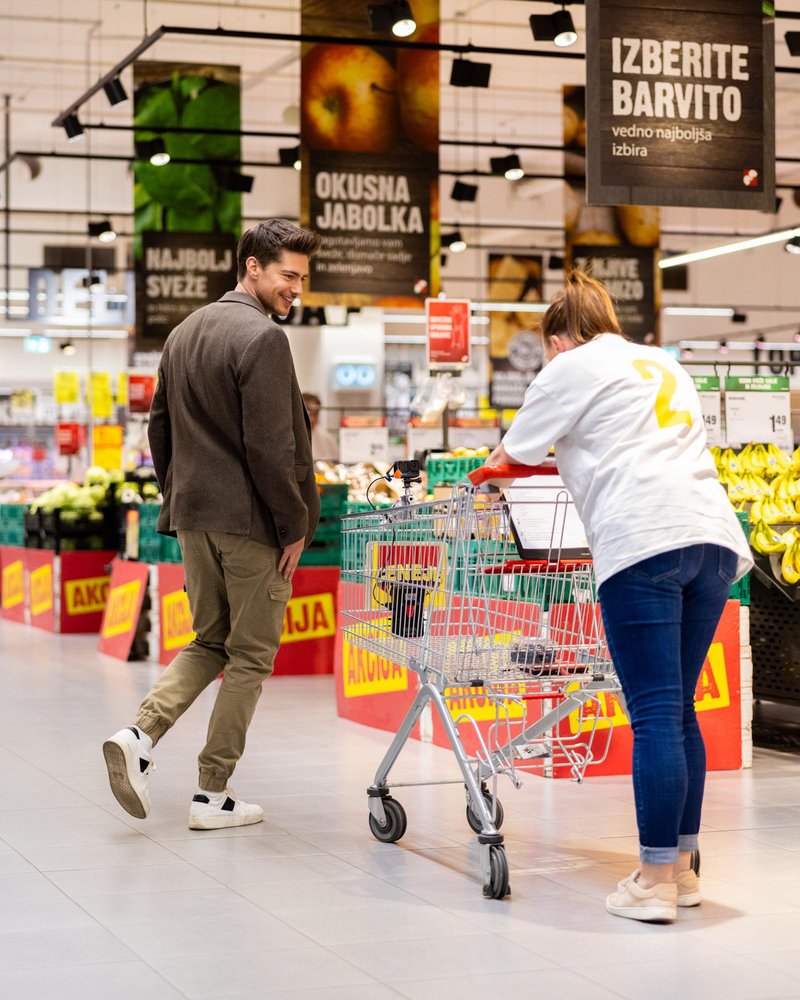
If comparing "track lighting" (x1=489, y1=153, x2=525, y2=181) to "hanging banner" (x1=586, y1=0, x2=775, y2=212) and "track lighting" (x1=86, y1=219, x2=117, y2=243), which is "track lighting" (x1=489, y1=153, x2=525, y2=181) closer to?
"track lighting" (x1=86, y1=219, x2=117, y2=243)

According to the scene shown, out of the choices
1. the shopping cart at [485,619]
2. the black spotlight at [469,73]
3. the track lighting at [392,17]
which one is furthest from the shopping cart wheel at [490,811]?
the black spotlight at [469,73]

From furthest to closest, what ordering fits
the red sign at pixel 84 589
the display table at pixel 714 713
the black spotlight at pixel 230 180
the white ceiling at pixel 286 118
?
1. the white ceiling at pixel 286 118
2. the black spotlight at pixel 230 180
3. the red sign at pixel 84 589
4. the display table at pixel 714 713

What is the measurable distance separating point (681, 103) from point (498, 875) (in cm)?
419

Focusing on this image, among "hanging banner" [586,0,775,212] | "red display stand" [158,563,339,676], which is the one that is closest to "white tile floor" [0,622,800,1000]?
"hanging banner" [586,0,775,212]

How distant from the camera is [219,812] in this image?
15.0 ft

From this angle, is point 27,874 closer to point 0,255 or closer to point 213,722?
point 213,722

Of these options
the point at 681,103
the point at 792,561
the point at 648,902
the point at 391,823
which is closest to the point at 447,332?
the point at 681,103

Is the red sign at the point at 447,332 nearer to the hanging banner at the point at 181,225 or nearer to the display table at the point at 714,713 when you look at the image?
the display table at the point at 714,713

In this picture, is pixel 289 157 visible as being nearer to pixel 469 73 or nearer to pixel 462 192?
pixel 462 192

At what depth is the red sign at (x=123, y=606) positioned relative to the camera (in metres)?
9.64

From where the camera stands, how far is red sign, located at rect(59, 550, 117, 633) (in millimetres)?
11219

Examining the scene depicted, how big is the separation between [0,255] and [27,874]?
25168 millimetres

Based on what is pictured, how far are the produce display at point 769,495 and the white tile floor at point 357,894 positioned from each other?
81 cm

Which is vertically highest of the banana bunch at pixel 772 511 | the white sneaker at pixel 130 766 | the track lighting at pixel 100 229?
the track lighting at pixel 100 229
